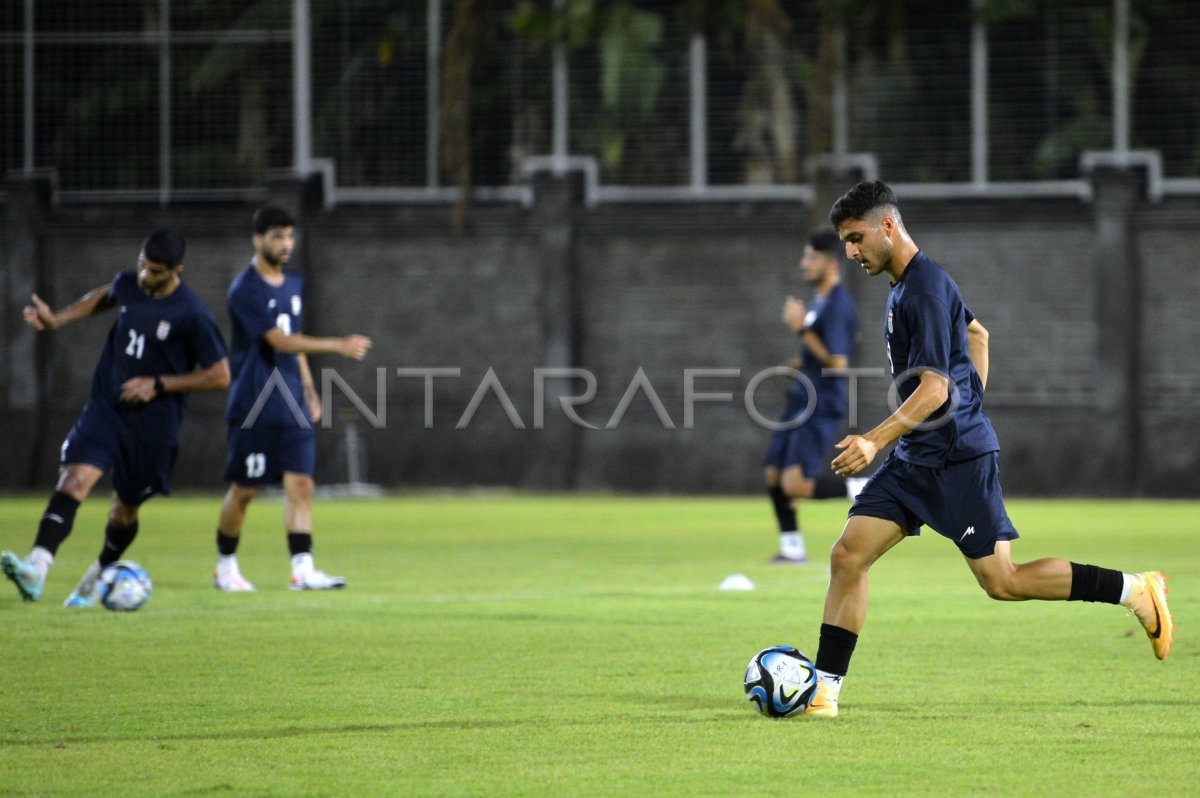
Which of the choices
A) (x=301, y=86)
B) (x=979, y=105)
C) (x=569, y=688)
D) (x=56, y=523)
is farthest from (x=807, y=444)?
(x=301, y=86)

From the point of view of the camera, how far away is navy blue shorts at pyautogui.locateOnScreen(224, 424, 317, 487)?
12.9 metres

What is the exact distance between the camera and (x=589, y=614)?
38.8 ft

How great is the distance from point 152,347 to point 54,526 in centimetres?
127

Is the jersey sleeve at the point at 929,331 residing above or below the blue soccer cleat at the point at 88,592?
above

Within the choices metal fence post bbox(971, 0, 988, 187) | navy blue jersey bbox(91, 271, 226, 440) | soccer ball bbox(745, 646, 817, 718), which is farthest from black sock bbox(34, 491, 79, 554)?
metal fence post bbox(971, 0, 988, 187)

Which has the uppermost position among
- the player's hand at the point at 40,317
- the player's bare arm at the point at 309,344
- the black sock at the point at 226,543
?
the player's hand at the point at 40,317

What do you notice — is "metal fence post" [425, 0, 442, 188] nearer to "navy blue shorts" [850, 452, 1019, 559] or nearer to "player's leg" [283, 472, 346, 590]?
"player's leg" [283, 472, 346, 590]

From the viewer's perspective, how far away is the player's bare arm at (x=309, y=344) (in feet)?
40.4

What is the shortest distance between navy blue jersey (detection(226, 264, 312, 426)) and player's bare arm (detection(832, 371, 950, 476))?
6.40 metres

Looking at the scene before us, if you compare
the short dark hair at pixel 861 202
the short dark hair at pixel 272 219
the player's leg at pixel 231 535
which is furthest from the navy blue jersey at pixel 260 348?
the short dark hair at pixel 861 202

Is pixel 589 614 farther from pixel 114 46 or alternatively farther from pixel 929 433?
pixel 114 46

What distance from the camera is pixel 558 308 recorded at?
3075 cm

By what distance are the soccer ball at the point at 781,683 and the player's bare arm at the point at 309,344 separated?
17.0 feet

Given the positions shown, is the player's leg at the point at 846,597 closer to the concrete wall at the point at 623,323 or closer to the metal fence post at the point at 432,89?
the concrete wall at the point at 623,323
